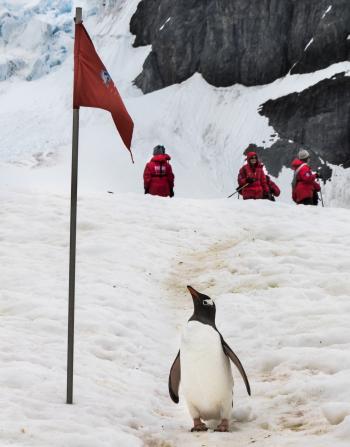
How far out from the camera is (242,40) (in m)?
61.2

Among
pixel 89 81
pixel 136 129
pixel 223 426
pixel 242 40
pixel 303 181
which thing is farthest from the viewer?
pixel 242 40

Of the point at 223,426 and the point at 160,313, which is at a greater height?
the point at 160,313

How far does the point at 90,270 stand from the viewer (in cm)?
1045

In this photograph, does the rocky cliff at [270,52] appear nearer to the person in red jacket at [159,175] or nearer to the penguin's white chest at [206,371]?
the person in red jacket at [159,175]

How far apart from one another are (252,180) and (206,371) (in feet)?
39.4

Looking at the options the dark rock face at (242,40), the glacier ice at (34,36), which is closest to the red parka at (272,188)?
the dark rock face at (242,40)

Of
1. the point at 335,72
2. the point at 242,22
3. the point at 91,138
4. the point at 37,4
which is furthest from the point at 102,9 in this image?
the point at 335,72

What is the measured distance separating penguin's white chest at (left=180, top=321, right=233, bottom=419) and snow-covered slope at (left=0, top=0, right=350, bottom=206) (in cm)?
3677

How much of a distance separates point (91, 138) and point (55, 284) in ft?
149

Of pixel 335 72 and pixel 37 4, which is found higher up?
Answer: pixel 37 4

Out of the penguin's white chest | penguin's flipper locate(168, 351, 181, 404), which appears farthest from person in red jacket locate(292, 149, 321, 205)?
the penguin's white chest

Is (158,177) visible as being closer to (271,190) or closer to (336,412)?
(271,190)

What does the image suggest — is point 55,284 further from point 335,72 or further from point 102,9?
point 102,9

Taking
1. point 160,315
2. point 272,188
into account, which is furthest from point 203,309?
point 272,188
